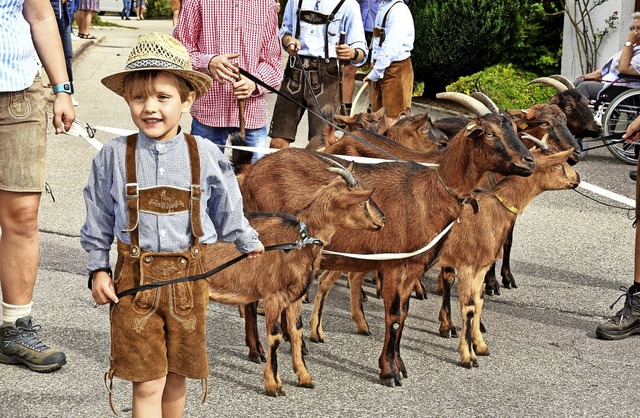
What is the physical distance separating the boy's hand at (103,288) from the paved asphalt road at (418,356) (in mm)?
1500

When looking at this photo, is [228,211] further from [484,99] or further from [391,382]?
[484,99]

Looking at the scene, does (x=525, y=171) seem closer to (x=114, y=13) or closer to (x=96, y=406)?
(x=96, y=406)

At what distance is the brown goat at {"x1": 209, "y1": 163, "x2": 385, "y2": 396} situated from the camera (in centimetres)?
607

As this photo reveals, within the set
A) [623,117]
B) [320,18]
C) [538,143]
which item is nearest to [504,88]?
[623,117]

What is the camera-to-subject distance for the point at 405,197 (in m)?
6.68

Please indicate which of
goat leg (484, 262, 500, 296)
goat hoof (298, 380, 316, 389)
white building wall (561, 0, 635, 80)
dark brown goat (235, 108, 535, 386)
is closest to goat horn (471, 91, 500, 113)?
dark brown goat (235, 108, 535, 386)

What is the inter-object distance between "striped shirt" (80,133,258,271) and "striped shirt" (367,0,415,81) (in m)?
6.96

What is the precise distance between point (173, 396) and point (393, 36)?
723 centimetres

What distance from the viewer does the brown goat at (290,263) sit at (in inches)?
239

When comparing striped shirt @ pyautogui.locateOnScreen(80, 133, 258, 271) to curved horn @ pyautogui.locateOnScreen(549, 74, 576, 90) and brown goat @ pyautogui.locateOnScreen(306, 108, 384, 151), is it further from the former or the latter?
curved horn @ pyautogui.locateOnScreen(549, 74, 576, 90)

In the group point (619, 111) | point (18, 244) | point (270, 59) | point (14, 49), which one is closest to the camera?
point (14, 49)

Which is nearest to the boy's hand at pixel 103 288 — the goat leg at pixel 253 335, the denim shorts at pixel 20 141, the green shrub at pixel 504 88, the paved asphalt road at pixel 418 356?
the paved asphalt road at pixel 418 356

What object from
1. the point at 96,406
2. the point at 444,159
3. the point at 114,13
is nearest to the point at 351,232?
the point at 444,159

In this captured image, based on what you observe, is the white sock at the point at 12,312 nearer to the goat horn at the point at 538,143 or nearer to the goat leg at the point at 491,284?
the goat horn at the point at 538,143
